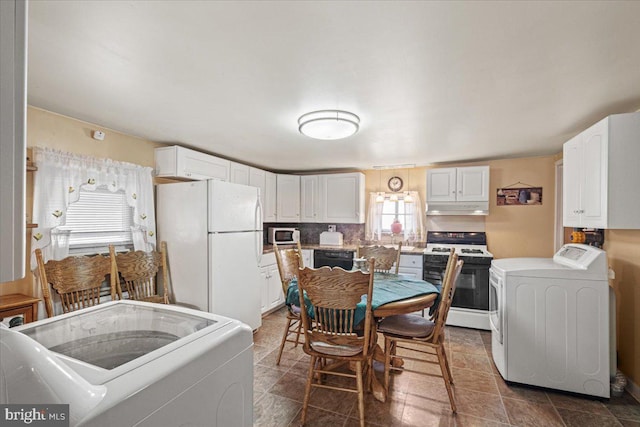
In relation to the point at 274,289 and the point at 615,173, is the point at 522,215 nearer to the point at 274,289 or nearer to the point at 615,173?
the point at 615,173

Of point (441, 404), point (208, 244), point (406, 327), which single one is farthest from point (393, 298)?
point (208, 244)

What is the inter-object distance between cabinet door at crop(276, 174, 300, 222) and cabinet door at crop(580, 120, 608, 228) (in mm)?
3730

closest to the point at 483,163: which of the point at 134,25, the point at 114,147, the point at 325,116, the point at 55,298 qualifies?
the point at 325,116

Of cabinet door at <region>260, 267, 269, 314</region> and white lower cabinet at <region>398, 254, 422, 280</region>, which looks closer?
cabinet door at <region>260, 267, 269, 314</region>

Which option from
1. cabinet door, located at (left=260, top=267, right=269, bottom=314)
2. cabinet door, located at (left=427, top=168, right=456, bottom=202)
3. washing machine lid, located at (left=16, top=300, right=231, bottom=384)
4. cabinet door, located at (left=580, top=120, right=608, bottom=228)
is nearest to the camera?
washing machine lid, located at (left=16, top=300, right=231, bottom=384)

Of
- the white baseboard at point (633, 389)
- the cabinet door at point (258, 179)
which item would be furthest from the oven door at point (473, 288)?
the cabinet door at point (258, 179)

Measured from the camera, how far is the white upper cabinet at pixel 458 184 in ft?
13.3

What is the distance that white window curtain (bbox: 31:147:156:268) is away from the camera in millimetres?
2334

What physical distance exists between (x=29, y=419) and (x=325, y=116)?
2.16 m

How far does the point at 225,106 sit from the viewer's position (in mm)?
2254

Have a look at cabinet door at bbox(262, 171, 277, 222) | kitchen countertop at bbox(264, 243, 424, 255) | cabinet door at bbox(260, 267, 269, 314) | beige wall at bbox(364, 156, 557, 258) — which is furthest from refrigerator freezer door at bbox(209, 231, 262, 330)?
beige wall at bbox(364, 156, 557, 258)

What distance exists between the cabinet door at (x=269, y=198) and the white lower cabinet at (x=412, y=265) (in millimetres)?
2201

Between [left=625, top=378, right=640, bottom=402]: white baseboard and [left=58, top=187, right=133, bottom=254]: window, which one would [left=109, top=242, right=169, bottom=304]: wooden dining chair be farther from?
[left=625, top=378, right=640, bottom=402]: white baseboard

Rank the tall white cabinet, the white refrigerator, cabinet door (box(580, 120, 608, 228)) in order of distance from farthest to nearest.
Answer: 1. the white refrigerator
2. cabinet door (box(580, 120, 608, 228))
3. the tall white cabinet
